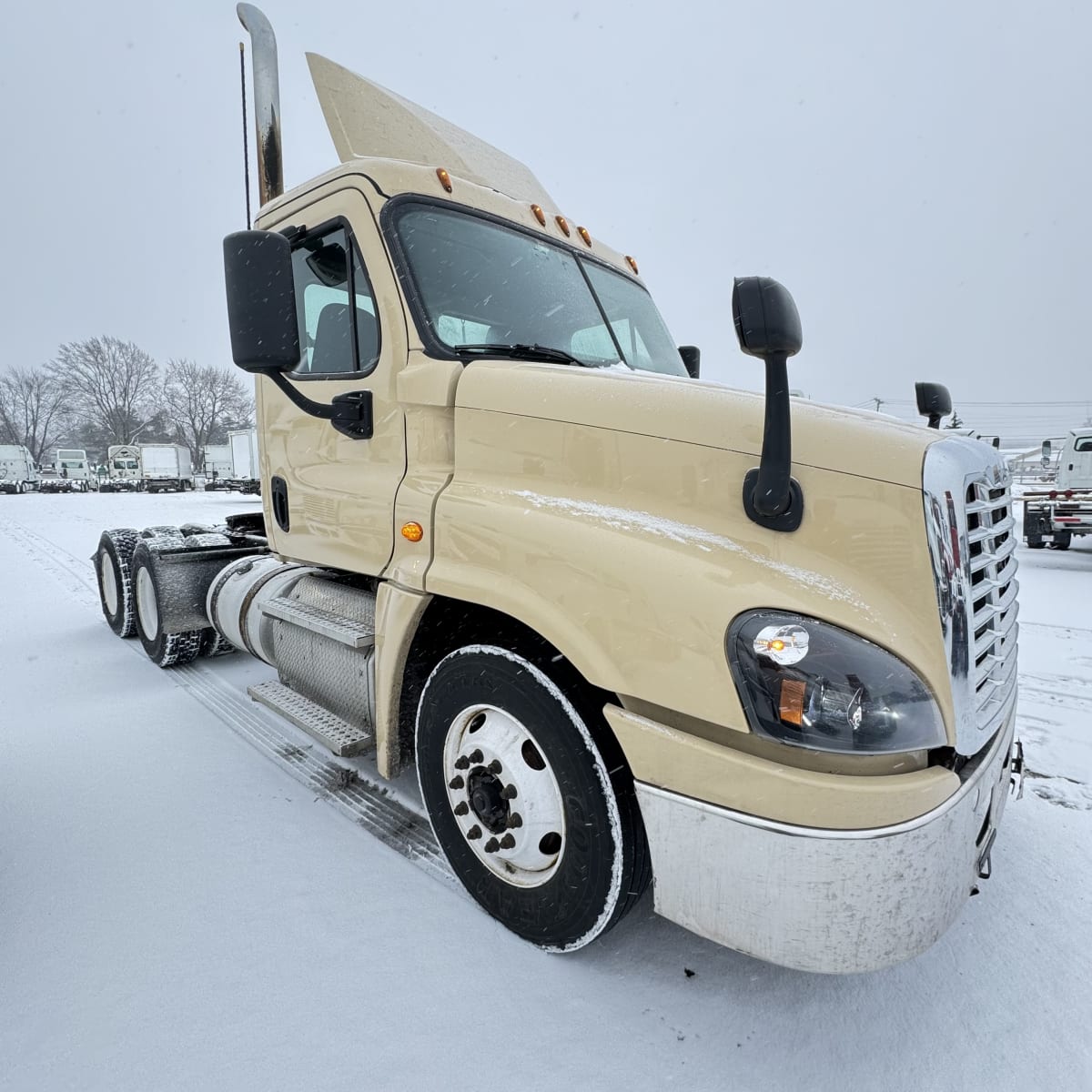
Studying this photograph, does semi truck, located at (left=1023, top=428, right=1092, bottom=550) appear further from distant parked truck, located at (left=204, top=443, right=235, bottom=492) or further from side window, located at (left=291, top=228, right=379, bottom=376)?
distant parked truck, located at (left=204, top=443, right=235, bottom=492)

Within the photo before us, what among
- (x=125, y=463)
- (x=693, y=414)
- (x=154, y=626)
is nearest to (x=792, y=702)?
(x=693, y=414)

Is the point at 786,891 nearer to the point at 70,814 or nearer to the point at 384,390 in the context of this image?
the point at 384,390

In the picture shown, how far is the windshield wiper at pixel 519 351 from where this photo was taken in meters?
2.48

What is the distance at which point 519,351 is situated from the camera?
251cm

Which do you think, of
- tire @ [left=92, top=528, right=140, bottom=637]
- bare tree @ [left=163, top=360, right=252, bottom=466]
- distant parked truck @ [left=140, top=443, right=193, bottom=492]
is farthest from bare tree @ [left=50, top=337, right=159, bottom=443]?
tire @ [left=92, top=528, right=140, bottom=637]

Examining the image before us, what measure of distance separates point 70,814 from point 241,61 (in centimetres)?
433

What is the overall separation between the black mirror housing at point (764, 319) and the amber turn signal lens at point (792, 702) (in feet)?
2.58

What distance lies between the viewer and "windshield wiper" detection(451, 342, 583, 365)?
8.14ft

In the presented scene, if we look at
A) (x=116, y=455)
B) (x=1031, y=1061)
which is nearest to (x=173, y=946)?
(x=1031, y=1061)

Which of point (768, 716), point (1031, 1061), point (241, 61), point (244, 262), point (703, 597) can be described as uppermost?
point (241, 61)

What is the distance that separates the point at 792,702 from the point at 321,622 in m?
2.24

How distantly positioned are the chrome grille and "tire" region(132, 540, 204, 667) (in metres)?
4.96

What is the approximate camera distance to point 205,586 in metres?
4.95

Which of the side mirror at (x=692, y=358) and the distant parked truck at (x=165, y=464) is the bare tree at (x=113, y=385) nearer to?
the distant parked truck at (x=165, y=464)
